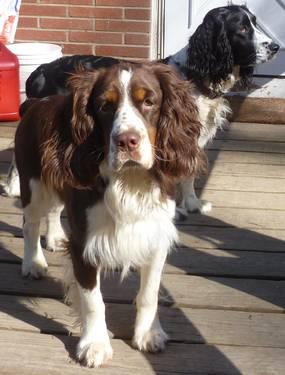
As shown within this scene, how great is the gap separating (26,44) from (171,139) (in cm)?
414

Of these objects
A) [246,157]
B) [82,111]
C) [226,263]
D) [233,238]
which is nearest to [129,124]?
[82,111]

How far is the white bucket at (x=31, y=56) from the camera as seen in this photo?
6.19 meters

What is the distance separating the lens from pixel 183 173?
273cm

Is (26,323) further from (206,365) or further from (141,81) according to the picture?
(141,81)

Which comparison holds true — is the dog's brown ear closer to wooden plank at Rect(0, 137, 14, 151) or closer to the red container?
wooden plank at Rect(0, 137, 14, 151)

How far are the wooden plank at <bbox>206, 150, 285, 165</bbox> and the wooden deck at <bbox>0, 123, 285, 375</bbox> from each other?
0.61 metres

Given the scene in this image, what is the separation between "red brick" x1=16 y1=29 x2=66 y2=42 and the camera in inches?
256

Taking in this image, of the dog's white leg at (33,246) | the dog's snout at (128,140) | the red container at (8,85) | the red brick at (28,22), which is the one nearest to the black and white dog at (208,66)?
the dog's white leg at (33,246)

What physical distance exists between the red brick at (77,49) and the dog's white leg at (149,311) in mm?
3894

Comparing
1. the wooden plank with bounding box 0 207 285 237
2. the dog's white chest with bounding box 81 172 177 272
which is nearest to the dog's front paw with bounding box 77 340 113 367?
the dog's white chest with bounding box 81 172 177 272

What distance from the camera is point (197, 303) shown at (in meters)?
3.33

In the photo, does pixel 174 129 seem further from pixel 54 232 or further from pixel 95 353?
pixel 54 232

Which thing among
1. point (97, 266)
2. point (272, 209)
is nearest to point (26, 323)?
point (97, 266)

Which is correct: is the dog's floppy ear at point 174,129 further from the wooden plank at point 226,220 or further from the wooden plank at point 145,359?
the wooden plank at point 226,220
